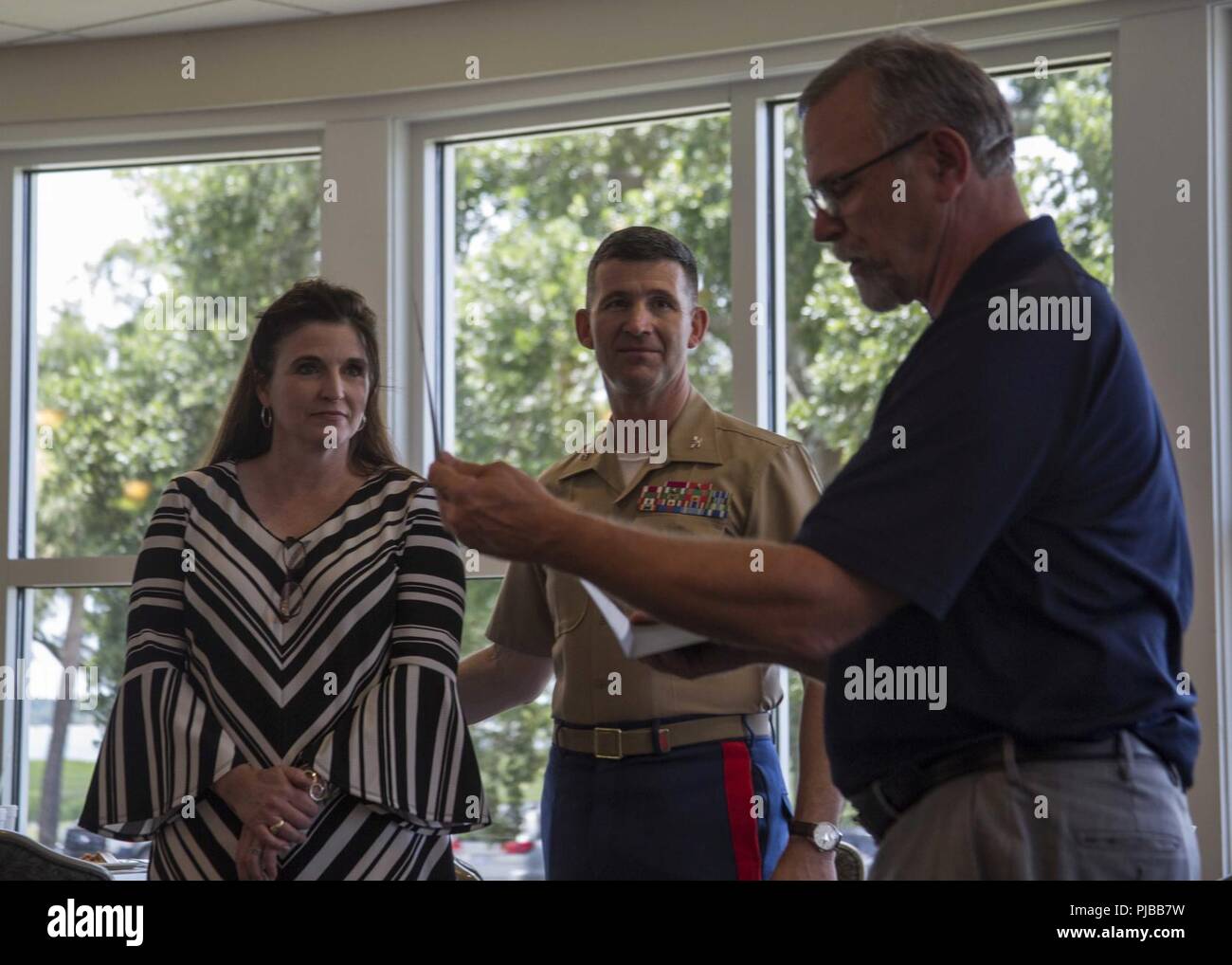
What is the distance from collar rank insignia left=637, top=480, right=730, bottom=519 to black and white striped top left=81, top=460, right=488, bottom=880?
0.41 m

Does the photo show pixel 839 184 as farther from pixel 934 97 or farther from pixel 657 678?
pixel 657 678

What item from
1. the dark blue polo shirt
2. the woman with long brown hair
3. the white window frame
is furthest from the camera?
the white window frame

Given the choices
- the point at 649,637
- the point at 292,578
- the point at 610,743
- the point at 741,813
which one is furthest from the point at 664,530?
the point at 649,637

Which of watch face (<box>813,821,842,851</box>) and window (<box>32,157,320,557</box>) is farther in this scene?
window (<box>32,157,320,557</box>)

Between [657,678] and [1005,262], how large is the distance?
3.67 ft

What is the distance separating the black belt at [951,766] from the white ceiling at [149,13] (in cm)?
301

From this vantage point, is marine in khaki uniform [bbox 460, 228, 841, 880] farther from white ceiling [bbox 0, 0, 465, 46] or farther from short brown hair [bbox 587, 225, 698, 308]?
white ceiling [bbox 0, 0, 465, 46]

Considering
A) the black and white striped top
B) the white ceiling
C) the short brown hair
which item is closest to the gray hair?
the black and white striped top

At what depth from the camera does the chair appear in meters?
2.60

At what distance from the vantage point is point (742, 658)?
4.97 feet

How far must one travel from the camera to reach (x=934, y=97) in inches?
55.3

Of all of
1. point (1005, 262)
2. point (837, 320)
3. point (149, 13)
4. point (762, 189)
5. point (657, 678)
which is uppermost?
point (149, 13)

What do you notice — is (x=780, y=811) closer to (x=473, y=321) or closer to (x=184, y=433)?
(x=473, y=321)
